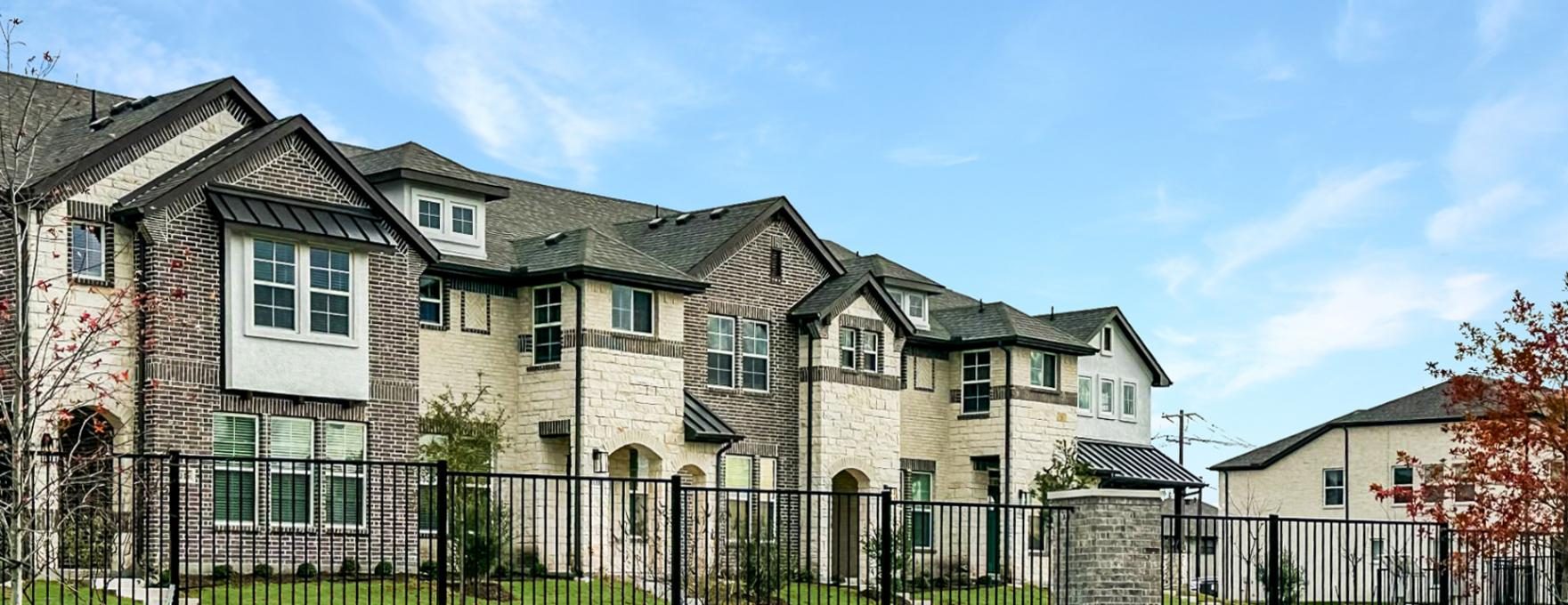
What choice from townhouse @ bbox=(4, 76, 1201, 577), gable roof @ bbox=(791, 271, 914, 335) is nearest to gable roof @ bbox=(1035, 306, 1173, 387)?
townhouse @ bbox=(4, 76, 1201, 577)

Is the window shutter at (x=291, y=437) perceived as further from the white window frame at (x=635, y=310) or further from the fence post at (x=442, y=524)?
the fence post at (x=442, y=524)

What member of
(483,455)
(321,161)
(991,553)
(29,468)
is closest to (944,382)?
(991,553)

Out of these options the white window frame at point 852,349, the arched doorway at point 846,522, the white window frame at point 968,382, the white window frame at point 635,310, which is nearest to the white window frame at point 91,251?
the white window frame at point 635,310

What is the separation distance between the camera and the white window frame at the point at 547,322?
119ft

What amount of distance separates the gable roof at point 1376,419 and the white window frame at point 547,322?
26.5 meters

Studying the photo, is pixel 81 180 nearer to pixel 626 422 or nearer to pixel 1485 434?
pixel 626 422

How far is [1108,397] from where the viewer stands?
51531 mm

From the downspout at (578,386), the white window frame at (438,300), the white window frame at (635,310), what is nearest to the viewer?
the white window frame at (438,300)

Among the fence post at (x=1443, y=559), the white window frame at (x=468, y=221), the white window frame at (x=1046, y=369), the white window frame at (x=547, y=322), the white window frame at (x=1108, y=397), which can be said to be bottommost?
the fence post at (x=1443, y=559)

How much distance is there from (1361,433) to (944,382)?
16.2 meters

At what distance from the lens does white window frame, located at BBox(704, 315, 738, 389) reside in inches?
1545

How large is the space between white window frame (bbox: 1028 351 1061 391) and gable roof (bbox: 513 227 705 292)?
11092 mm

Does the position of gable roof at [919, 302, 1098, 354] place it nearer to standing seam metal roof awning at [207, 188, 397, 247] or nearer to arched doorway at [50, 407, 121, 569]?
standing seam metal roof awning at [207, 188, 397, 247]

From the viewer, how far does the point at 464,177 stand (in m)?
36.8
